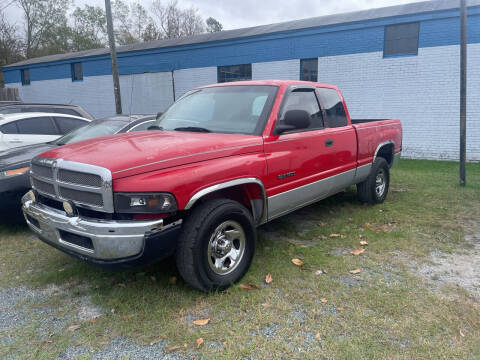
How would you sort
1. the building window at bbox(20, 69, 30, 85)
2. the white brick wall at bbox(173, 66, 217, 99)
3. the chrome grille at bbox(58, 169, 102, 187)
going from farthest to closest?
the building window at bbox(20, 69, 30, 85), the white brick wall at bbox(173, 66, 217, 99), the chrome grille at bbox(58, 169, 102, 187)

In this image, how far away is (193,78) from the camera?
16.0 meters

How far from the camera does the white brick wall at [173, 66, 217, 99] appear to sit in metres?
15.5

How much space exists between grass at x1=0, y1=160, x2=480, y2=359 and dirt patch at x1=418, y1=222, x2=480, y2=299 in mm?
110

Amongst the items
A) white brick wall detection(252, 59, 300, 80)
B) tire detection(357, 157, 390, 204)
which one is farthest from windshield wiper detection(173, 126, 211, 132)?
white brick wall detection(252, 59, 300, 80)

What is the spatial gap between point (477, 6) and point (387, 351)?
1104 centimetres

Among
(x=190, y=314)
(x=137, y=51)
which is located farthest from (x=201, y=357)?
(x=137, y=51)

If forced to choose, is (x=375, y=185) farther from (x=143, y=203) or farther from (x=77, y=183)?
(x=77, y=183)

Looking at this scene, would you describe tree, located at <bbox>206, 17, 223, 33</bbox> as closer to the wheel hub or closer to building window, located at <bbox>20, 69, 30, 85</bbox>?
building window, located at <bbox>20, 69, 30, 85</bbox>

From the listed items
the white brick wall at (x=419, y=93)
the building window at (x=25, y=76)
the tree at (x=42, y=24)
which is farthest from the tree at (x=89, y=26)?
the white brick wall at (x=419, y=93)

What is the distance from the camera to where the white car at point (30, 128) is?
257 inches

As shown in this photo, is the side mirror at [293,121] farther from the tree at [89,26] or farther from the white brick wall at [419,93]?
the tree at [89,26]

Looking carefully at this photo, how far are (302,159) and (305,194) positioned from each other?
0.45m

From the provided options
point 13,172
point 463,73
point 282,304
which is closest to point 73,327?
point 282,304

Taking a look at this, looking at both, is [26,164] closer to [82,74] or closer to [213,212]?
[213,212]
